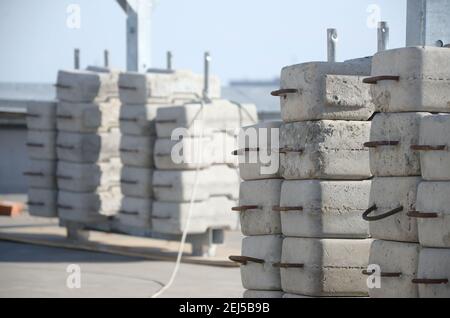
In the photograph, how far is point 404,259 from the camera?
6.27 metres

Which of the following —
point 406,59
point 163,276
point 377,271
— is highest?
point 406,59

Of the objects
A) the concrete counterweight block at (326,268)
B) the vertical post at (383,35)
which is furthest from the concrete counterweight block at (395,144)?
the vertical post at (383,35)

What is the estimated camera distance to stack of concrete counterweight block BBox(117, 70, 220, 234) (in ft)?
43.7

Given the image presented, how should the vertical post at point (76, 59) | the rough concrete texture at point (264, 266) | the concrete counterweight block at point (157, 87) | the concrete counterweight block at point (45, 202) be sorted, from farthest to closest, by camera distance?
the vertical post at point (76, 59) < the concrete counterweight block at point (45, 202) < the concrete counterweight block at point (157, 87) < the rough concrete texture at point (264, 266)

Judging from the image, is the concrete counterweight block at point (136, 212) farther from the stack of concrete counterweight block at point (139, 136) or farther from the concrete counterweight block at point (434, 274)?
the concrete counterweight block at point (434, 274)

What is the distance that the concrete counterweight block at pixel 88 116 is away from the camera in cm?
1428

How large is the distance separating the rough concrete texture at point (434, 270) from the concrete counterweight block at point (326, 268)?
4.22 ft

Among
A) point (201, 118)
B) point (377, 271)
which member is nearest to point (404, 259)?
point (377, 271)

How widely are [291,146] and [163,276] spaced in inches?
184

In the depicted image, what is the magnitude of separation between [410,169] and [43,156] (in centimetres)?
931

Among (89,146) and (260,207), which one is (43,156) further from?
(260,207)

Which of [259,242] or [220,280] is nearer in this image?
[259,242]

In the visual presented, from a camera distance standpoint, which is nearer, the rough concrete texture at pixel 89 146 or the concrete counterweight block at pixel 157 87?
the concrete counterweight block at pixel 157 87
